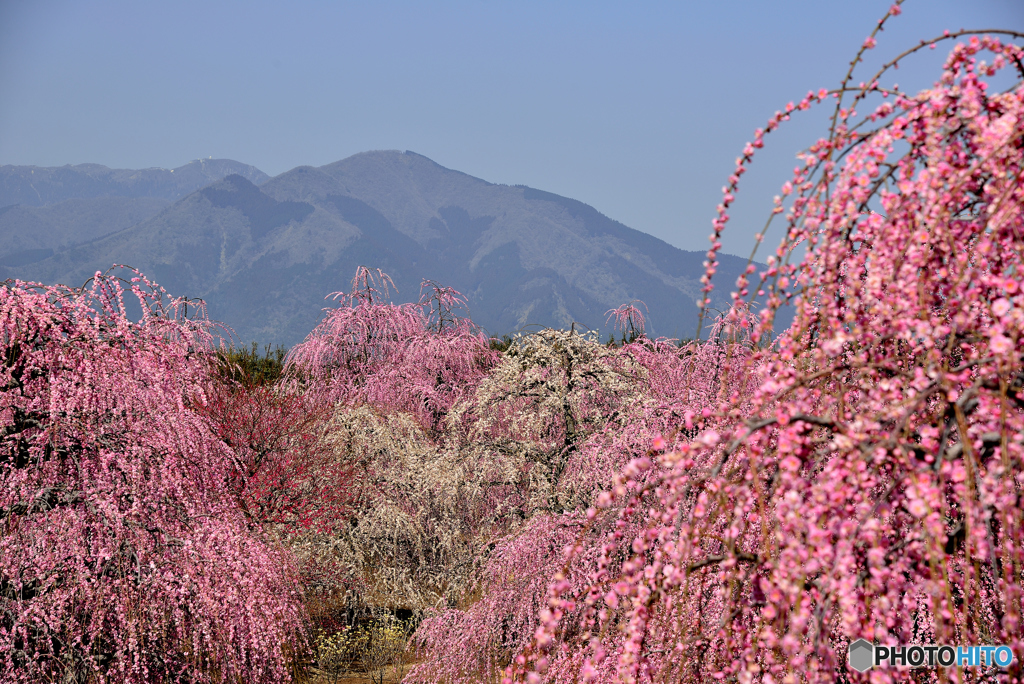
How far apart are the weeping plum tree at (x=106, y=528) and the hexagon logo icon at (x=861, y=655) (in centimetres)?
422

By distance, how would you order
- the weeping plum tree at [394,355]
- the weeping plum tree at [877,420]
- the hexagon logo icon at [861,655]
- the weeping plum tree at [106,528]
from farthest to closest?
1. the weeping plum tree at [394,355]
2. the weeping plum tree at [106,528]
3. the hexagon logo icon at [861,655]
4. the weeping plum tree at [877,420]

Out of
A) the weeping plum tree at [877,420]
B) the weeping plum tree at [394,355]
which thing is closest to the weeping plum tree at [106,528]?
the weeping plum tree at [877,420]

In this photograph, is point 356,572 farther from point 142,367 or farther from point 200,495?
point 142,367

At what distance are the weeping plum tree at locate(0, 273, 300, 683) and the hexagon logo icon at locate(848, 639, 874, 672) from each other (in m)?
4.22

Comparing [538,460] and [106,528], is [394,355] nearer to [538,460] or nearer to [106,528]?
[538,460]

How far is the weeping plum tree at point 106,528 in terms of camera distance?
4.76 meters

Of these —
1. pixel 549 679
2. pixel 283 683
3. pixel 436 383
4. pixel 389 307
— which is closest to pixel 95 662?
pixel 283 683

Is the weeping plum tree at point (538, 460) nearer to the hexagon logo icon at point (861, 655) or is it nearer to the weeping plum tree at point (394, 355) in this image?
the hexagon logo icon at point (861, 655)

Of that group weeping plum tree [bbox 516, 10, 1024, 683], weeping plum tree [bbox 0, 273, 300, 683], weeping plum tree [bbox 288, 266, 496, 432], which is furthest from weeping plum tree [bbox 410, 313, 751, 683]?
weeping plum tree [bbox 288, 266, 496, 432]

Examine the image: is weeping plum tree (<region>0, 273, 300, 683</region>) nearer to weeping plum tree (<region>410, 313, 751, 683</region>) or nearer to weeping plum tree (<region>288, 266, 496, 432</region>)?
weeping plum tree (<region>410, 313, 751, 683</region>)

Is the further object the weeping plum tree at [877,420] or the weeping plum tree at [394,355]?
the weeping plum tree at [394,355]

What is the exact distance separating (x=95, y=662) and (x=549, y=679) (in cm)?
324

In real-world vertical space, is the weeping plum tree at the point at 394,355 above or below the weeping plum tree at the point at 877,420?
above

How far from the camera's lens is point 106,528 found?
476 centimetres
